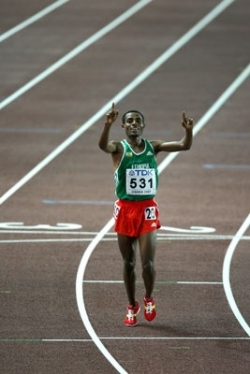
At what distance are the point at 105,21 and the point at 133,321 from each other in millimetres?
17044

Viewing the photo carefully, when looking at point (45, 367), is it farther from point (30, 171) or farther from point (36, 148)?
point (36, 148)

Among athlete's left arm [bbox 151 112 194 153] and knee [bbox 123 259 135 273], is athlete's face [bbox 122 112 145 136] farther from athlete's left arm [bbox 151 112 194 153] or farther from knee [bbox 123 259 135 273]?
knee [bbox 123 259 135 273]

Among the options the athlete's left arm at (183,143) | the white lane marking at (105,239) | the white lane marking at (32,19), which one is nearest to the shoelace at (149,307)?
the athlete's left arm at (183,143)

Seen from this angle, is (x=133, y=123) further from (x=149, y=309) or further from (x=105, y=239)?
(x=105, y=239)

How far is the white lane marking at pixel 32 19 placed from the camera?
28441mm

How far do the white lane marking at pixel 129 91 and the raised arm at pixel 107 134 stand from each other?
18.3 ft

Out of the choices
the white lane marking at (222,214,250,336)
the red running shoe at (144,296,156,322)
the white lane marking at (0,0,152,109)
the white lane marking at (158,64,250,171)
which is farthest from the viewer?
the white lane marking at (0,0,152,109)

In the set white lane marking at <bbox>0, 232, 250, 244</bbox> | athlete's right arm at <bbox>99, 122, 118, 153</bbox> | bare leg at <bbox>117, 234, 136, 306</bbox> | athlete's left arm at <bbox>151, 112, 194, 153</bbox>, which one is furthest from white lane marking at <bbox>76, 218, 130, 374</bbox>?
athlete's left arm at <bbox>151, 112, 194, 153</bbox>

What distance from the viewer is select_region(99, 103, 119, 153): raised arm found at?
1259 cm

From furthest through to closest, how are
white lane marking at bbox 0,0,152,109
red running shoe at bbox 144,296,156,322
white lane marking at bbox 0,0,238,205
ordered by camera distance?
white lane marking at bbox 0,0,152,109 < white lane marking at bbox 0,0,238,205 < red running shoe at bbox 144,296,156,322

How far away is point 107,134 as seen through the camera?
12.7m

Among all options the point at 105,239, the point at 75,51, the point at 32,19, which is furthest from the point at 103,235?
the point at 32,19

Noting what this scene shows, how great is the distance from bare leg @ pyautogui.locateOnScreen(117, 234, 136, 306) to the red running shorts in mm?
88

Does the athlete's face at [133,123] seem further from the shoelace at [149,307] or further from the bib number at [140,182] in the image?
the shoelace at [149,307]
